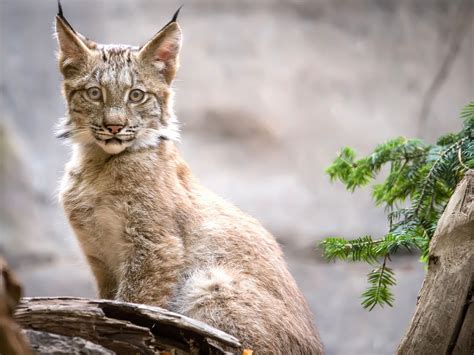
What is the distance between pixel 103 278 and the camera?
17.1 feet

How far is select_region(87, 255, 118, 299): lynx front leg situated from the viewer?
5.15 m

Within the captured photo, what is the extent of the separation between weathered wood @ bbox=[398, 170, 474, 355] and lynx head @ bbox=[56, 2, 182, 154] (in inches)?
84.5

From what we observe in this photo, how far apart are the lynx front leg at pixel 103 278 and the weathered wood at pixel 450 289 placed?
213 cm

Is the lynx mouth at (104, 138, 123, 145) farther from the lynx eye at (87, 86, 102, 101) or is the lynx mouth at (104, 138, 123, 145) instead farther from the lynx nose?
the lynx eye at (87, 86, 102, 101)

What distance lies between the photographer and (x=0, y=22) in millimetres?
10125

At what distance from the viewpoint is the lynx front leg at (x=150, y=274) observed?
4.72 metres

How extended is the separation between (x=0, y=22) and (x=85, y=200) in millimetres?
5991

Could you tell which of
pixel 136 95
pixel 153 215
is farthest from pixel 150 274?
pixel 136 95

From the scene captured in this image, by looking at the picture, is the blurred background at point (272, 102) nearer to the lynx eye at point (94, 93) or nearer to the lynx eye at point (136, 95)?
the lynx eye at point (136, 95)

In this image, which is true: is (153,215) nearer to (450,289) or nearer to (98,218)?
(98,218)

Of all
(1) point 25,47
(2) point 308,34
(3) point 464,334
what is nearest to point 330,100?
(2) point 308,34

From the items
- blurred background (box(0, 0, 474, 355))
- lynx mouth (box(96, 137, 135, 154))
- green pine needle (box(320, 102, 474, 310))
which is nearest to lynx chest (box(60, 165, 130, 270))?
lynx mouth (box(96, 137, 135, 154))

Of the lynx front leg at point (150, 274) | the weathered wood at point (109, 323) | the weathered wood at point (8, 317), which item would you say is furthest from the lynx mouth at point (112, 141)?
the weathered wood at point (8, 317)

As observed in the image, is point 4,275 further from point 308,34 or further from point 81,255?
point 308,34
